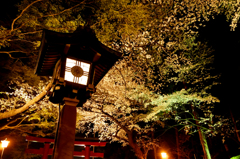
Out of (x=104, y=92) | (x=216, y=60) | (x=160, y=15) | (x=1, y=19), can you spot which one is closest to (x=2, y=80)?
(x=1, y=19)

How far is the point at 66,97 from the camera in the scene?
10.5 feet

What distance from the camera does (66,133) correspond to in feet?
9.72

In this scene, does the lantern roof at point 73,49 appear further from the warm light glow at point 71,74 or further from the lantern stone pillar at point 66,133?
the lantern stone pillar at point 66,133

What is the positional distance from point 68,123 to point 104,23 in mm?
4215

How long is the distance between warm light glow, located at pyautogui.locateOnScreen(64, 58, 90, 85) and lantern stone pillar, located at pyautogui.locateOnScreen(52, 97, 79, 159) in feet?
1.43

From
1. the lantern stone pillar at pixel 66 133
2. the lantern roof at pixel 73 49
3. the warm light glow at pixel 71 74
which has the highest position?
the lantern roof at pixel 73 49

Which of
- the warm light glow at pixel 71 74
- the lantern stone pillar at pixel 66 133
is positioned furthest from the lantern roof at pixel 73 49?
the lantern stone pillar at pixel 66 133

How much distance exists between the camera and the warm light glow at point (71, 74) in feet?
10.5

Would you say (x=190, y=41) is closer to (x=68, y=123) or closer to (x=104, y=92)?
(x=104, y=92)

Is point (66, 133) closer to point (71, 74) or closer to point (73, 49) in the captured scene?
point (71, 74)

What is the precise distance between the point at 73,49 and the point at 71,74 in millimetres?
652

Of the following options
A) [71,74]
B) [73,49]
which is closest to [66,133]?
[71,74]

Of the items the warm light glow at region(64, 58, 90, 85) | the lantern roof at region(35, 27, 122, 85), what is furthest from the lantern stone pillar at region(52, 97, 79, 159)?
the lantern roof at region(35, 27, 122, 85)

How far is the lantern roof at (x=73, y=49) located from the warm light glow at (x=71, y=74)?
12cm
